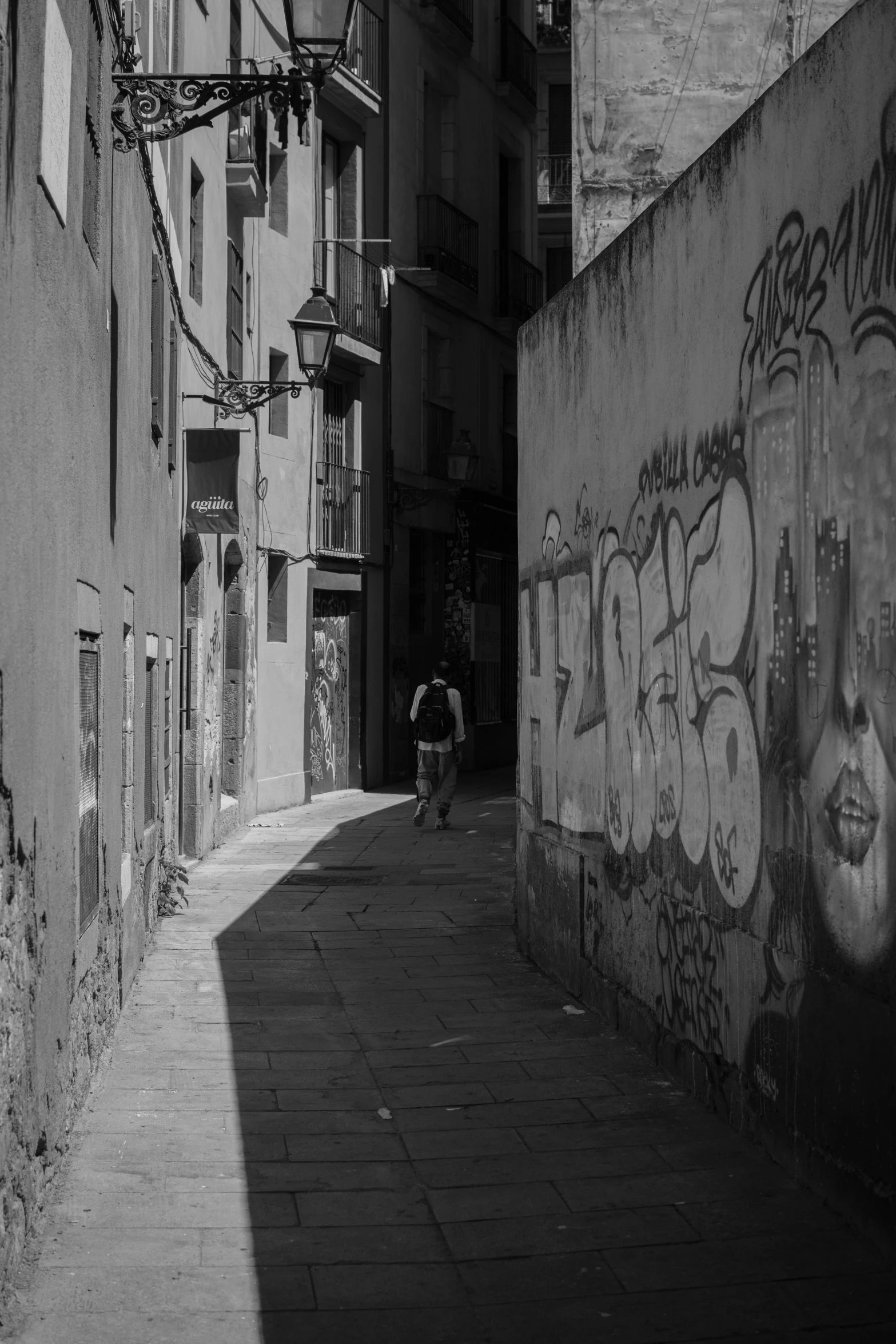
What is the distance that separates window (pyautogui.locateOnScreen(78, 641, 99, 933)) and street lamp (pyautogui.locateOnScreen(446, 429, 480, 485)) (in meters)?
19.0

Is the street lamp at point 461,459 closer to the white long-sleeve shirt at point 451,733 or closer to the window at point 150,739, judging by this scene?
the white long-sleeve shirt at point 451,733

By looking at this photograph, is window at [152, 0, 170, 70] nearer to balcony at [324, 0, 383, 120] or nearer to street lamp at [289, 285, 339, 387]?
street lamp at [289, 285, 339, 387]

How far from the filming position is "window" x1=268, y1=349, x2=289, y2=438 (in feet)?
70.0

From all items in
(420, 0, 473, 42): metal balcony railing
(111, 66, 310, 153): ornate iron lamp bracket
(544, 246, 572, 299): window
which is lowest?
(111, 66, 310, 153): ornate iron lamp bracket

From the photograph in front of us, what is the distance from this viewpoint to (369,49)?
80.9ft

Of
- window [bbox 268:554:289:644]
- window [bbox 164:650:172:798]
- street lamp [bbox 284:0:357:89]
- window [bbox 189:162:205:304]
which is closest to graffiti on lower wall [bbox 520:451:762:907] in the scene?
street lamp [bbox 284:0:357:89]

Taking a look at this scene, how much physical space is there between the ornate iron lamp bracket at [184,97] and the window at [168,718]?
199 inches

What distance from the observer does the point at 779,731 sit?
19.2ft

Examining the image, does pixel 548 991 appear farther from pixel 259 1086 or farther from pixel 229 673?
Result: pixel 229 673

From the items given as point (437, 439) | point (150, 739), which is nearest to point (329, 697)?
point (437, 439)

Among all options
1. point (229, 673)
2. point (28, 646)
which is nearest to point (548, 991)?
point (28, 646)

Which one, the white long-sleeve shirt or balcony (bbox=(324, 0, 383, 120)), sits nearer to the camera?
the white long-sleeve shirt

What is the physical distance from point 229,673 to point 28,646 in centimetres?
1383

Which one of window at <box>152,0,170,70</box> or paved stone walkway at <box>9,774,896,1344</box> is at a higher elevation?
window at <box>152,0,170,70</box>
